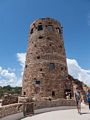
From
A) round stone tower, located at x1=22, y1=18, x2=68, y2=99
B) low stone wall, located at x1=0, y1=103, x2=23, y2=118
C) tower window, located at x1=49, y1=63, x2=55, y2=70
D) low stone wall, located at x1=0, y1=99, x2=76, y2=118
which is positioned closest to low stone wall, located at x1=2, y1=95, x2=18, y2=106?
round stone tower, located at x1=22, y1=18, x2=68, y2=99

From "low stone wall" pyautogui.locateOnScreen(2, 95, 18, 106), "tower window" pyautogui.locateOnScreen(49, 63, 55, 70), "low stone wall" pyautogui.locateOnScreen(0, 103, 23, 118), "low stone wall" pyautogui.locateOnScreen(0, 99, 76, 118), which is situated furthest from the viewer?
"tower window" pyautogui.locateOnScreen(49, 63, 55, 70)

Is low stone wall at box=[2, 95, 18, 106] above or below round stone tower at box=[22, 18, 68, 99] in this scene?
below

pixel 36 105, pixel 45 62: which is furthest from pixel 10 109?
pixel 45 62

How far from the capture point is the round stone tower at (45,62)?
3125cm

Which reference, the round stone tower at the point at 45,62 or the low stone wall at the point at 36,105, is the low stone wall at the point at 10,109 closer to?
the low stone wall at the point at 36,105

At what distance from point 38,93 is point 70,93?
5.86 meters

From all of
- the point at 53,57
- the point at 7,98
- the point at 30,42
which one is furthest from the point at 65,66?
the point at 7,98

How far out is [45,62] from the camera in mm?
32500

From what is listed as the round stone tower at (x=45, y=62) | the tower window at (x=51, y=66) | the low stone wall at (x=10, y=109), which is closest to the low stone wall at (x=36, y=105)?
the low stone wall at (x=10, y=109)

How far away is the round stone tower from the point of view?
103 feet

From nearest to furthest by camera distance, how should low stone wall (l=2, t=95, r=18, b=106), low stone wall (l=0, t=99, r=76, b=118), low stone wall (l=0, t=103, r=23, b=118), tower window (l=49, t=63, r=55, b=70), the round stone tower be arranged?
low stone wall (l=0, t=103, r=23, b=118)
low stone wall (l=0, t=99, r=76, b=118)
low stone wall (l=2, t=95, r=18, b=106)
the round stone tower
tower window (l=49, t=63, r=55, b=70)

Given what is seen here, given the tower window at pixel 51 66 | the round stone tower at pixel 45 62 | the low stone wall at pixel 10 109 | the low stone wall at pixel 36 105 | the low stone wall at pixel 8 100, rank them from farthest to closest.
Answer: the tower window at pixel 51 66
the round stone tower at pixel 45 62
the low stone wall at pixel 8 100
the low stone wall at pixel 36 105
the low stone wall at pixel 10 109

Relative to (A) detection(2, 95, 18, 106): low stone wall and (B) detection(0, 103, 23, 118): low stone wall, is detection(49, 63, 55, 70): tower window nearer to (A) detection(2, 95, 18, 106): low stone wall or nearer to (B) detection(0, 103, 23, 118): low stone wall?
(A) detection(2, 95, 18, 106): low stone wall

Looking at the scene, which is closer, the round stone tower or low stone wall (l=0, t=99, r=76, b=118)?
low stone wall (l=0, t=99, r=76, b=118)
